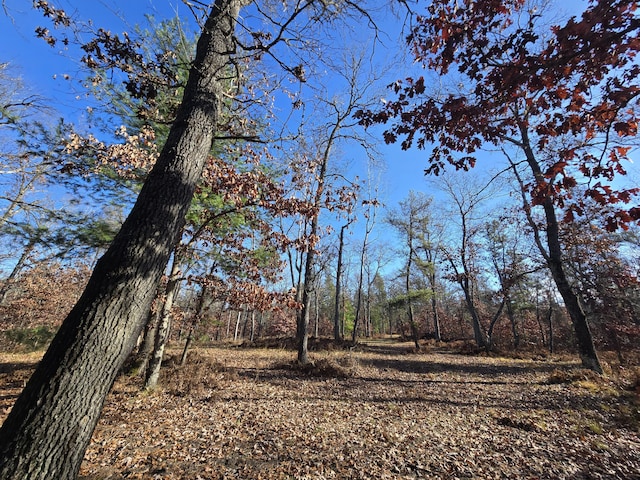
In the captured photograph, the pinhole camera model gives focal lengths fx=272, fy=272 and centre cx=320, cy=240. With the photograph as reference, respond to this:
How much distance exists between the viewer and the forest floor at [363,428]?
3887 mm

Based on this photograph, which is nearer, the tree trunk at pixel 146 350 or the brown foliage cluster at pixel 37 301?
the tree trunk at pixel 146 350

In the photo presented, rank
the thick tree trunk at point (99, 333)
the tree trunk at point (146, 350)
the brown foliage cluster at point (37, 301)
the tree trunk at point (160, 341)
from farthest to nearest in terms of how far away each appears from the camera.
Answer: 1. the brown foliage cluster at point (37, 301)
2. the tree trunk at point (146, 350)
3. the tree trunk at point (160, 341)
4. the thick tree trunk at point (99, 333)

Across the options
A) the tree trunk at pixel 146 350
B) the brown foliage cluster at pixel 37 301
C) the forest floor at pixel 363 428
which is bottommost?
the forest floor at pixel 363 428

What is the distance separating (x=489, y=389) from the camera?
8.06 metres

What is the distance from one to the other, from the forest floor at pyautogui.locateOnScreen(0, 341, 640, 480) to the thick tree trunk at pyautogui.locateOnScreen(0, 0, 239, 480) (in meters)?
2.72

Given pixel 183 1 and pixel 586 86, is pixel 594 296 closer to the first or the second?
pixel 586 86

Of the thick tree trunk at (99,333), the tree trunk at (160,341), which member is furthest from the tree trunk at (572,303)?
the tree trunk at (160,341)

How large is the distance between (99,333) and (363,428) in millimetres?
4978

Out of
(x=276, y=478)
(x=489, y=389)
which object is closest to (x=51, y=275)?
(x=276, y=478)

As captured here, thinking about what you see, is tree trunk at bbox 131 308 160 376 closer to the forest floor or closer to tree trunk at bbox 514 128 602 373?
the forest floor

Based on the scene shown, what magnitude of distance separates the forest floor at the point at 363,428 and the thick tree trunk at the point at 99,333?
2716 millimetres

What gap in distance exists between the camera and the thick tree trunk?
1.69 m

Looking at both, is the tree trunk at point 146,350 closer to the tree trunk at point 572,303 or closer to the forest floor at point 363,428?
the forest floor at point 363,428

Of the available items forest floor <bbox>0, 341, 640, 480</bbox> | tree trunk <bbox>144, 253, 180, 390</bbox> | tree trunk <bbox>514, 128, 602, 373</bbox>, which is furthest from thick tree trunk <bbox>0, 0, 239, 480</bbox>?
tree trunk <bbox>514, 128, 602, 373</bbox>
